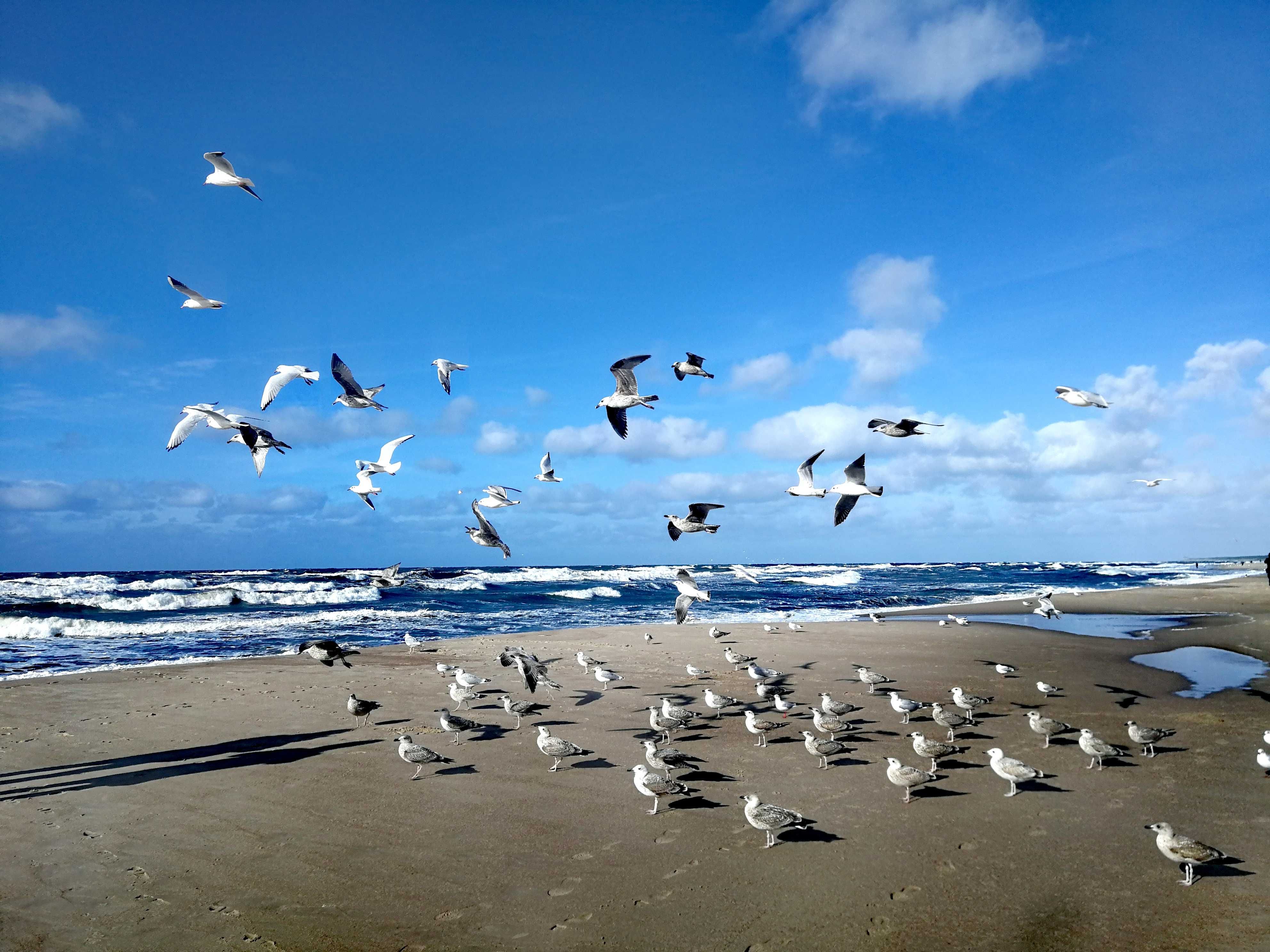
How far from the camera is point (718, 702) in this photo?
11430 mm

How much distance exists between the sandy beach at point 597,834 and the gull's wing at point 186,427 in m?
4.38

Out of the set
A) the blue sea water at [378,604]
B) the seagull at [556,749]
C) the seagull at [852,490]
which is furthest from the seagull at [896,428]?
the blue sea water at [378,604]

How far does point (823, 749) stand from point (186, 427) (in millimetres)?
10401

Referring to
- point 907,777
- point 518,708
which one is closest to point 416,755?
point 518,708

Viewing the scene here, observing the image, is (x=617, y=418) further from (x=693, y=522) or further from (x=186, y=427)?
(x=186, y=427)

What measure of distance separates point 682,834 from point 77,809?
6508 millimetres

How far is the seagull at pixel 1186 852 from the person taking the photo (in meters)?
5.86

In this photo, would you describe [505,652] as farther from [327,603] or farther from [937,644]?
[327,603]

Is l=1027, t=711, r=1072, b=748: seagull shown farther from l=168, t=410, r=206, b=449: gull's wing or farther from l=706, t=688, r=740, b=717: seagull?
l=168, t=410, r=206, b=449: gull's wing

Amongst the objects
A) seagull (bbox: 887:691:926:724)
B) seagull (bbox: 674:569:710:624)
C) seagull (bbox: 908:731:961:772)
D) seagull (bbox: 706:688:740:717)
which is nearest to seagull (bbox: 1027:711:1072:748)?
seagull (bbox: 908:731:961:772)

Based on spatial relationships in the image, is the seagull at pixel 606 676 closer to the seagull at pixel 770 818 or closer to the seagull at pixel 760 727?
the seagull at pixel 760 727

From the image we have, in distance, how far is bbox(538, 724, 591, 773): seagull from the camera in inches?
354

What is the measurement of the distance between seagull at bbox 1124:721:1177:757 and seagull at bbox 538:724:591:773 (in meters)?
7.04

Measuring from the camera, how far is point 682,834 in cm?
695
